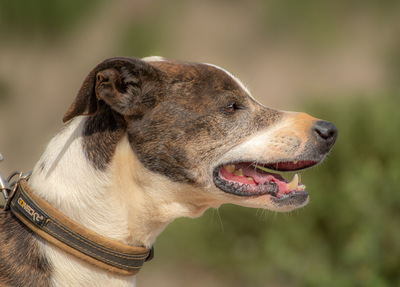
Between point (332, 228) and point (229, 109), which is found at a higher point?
point (229, 109)

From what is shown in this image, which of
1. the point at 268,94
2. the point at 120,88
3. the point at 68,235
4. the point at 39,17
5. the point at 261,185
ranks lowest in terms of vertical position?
the point at 268,94

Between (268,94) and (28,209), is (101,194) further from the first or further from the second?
(268,94)

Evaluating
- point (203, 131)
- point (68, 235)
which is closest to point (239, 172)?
point (203, 131)

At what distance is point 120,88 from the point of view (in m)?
3.11

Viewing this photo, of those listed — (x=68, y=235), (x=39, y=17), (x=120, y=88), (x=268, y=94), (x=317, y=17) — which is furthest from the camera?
(x=317, y=17)

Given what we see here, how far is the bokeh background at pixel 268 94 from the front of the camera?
5688mm

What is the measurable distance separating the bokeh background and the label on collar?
218 cm

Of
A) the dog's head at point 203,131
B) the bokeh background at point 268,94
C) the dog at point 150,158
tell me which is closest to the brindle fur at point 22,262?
the dog at point 150,158

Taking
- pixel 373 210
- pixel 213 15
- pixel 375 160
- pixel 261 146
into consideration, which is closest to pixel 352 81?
pixel 213 15

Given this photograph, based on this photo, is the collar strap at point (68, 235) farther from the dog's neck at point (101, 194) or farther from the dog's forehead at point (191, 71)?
the dog's forehead at point (191, 71)

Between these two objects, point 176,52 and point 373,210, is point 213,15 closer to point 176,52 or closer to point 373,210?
point 176,52

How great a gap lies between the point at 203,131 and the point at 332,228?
3316mm

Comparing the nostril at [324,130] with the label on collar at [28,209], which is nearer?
the label on collar at [28,209]

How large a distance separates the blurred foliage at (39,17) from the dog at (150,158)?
7975 millimetres
